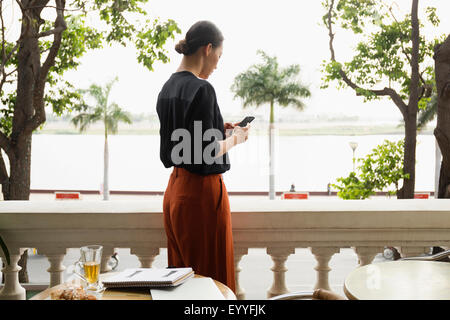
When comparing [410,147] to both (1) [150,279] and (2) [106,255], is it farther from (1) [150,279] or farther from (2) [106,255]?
(1) [150,279]

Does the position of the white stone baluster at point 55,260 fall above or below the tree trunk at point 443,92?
below

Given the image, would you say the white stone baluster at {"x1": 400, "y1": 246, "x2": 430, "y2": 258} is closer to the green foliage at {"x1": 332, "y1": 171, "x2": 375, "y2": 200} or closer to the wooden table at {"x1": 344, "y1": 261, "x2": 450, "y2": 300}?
the wooden table at {"x1": 344, "y1": 261, "x2": 450, "y2": 300}

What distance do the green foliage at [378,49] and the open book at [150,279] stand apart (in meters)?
12.4

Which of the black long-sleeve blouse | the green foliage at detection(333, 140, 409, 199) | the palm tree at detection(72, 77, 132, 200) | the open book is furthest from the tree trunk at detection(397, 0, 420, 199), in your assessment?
the palm tree at detection(72, 77, 132, 200)

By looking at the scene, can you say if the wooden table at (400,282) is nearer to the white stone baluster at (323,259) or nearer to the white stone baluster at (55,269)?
the white stone baluster at (323,259)

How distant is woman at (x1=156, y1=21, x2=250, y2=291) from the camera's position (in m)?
1.77

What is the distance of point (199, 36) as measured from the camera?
1870 millimetres

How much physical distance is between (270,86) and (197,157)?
2999 cm

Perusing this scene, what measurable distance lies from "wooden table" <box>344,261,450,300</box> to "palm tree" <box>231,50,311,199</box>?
29.7m

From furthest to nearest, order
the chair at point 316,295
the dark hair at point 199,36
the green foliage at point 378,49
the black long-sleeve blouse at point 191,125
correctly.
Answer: the green foliage at point 378,49
the dark hair at point 199,36
the black long-sleeve blouse at point 191,125
the chair at point 316,295

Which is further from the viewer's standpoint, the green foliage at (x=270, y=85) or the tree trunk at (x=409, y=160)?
the green foliage at (x=270, y=85)

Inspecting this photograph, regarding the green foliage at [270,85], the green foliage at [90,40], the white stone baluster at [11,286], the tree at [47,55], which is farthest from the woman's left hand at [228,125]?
the green foliage at [270,85]

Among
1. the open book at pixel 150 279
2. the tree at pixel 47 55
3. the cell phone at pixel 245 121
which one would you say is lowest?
the open book at pixel 150 279

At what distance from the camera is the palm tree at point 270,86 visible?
3106cm
